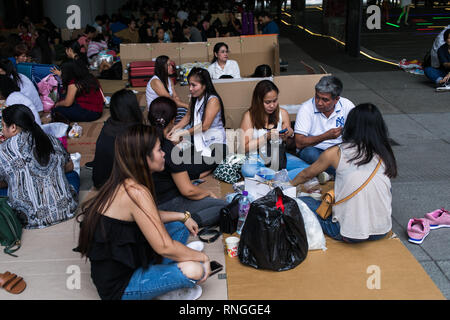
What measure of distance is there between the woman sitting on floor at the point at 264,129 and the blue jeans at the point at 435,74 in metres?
4.90

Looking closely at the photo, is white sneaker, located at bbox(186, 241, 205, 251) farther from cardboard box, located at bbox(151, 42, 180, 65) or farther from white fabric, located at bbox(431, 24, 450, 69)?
cardboard box, located at bbox(151, 42, 180, 65)

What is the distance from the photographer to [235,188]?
4.93 m

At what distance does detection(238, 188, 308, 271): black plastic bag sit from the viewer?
340 centimetres

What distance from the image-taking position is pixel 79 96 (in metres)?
7.28

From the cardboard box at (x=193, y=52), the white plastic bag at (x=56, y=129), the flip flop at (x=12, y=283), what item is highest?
the cardboard box at (x=193, y=52)

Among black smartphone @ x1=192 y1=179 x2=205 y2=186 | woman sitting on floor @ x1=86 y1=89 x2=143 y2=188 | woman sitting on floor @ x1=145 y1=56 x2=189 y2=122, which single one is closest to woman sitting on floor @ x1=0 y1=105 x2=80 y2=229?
woman sitting on floor @ x1=86 y1=89 x2=143 y2=188

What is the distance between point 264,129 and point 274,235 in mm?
→ 2075

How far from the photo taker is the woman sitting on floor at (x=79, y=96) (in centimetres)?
711

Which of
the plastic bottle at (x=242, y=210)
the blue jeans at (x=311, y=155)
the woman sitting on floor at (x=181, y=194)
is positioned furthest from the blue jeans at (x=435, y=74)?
the woman sitting on floor at (x=181, y=194)

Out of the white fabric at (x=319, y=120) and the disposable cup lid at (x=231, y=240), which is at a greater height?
the white fabric at (x=319, y=120)

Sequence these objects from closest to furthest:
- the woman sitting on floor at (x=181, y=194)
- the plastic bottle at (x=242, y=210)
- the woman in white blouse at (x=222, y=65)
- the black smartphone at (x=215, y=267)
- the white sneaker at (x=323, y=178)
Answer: the black smartphone at (x=215, y=267)
the woman sitting on floor at (x=181, y=194)
the plastic bottle at (x=242, y=210)
the white sneaker at (x=323, y=178)
the woman in white blouse at (x=222, y=65)

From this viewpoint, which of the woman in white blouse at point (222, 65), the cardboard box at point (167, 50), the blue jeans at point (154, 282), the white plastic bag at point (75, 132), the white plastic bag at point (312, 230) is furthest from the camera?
the cardboard box at point (167, 50)

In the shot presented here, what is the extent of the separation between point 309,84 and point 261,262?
345 centimetres

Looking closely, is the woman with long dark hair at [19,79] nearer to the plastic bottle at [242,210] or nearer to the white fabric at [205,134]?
the white fabric at [205,134]
